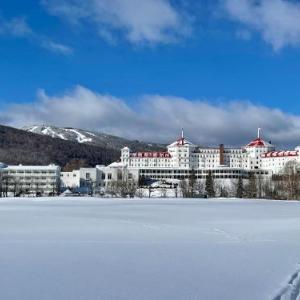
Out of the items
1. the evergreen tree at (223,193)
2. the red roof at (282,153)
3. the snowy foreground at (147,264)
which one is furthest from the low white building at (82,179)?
the snowy foreground at (147,264)

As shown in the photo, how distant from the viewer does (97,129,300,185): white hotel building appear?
17362 centimetres

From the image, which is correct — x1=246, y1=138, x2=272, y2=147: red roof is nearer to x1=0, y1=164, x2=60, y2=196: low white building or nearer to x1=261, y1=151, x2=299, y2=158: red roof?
x1=261, y1=151, x2=299, y2=158: red roof

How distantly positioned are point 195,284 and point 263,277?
6.87ft

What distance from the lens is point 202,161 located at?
621 feet

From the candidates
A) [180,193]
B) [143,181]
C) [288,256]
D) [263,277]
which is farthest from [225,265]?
[143,181]

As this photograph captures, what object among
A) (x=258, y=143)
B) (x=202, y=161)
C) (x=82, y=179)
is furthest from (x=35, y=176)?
(x=258, y=143)

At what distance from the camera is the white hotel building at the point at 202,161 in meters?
174

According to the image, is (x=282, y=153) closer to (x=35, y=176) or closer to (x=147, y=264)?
(x=35, y=176)

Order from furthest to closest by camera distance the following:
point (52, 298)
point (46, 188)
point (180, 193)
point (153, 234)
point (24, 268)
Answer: point (46, 188) < point (180, 193) < point (153, 234) < point (24, 268) < point (52, 298)

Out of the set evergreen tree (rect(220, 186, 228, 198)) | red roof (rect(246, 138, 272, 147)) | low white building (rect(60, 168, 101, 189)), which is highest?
red roof (rect(246, 138, 272, 147))

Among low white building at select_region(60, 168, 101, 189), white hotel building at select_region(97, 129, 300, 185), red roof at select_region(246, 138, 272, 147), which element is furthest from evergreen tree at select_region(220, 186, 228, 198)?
red roof at select_region(246, 138, 272, 147)

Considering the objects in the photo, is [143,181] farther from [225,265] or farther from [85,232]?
[225,265]

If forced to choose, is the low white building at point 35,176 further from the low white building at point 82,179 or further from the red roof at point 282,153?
the red roof at point 282,153

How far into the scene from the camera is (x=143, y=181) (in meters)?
160
